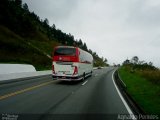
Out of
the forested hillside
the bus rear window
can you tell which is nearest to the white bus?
the bus rear window

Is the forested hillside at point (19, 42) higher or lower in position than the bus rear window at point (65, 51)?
higher

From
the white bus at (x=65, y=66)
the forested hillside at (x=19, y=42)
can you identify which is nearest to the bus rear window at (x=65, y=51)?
the white bus at (x=65, y=66)

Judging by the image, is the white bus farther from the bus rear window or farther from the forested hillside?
the forested hillside

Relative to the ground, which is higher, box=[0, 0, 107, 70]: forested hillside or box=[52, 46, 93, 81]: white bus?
A: box=[0, 0, 107, 70]: forested hillside

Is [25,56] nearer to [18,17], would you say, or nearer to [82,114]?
[18,17]

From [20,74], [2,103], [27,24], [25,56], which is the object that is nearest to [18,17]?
[27,24]

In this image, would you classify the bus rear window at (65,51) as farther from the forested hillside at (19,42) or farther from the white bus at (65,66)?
the forested hillside at (19,42)

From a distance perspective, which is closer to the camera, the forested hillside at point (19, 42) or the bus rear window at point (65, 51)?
the bus rear window at point (65, 51)

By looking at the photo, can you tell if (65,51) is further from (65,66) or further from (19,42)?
(19,42)

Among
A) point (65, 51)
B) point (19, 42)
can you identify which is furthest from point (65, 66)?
point (19, 42)

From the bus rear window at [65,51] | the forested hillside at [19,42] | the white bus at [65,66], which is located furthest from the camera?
the forested hillside at [19,42]

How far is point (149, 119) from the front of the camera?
809 cm

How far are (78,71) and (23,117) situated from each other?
12779 mm

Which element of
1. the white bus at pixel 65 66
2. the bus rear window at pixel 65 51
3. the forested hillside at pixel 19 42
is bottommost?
the white bus at pixel 65 66
